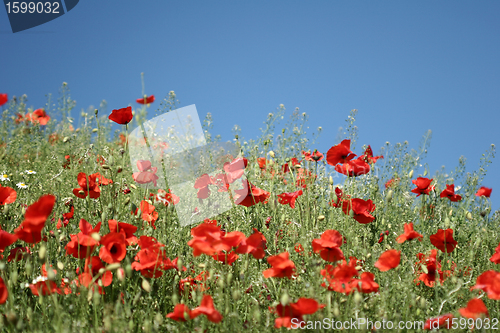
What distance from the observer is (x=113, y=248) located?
5.31ft

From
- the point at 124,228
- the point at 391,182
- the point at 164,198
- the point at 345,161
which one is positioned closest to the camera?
the point at 124,228

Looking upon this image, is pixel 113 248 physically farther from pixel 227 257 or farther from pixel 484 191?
pixel 484 191

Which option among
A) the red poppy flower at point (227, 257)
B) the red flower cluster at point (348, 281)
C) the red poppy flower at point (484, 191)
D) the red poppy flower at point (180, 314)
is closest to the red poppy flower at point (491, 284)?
the red flower cluster at point (348, 281)

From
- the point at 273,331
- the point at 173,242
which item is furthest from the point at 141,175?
the point at 273,331

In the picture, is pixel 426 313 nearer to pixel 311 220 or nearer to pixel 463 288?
pixel 463 288

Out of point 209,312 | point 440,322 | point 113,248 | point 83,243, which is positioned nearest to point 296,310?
point 209,312

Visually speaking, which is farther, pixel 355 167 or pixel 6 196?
pixel 355 167

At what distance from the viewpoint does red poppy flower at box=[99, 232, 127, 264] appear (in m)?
1.57

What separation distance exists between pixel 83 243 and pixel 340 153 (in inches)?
63.6

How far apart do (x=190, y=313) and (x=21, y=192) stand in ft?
8.88

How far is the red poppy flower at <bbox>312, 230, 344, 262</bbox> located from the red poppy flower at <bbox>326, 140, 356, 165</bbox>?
0.92 metres

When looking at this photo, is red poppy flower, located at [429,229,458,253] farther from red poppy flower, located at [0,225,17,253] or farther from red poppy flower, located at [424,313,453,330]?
red poppy flower, located at [0,225,17,253]

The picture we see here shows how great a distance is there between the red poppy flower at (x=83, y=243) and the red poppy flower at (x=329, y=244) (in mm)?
960

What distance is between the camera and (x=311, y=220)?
2.56 m
